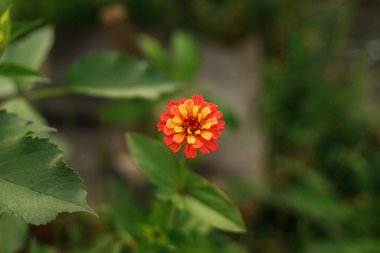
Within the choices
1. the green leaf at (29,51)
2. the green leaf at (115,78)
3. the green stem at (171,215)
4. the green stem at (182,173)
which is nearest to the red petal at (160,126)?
the green stem at (182,173)

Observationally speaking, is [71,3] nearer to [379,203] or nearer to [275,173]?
[275,173]

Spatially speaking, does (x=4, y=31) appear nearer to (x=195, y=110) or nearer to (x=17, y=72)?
(x=17, y=72)

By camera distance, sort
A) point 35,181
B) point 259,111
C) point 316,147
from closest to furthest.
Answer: point 35,181 < point 316,147 < point 259,111

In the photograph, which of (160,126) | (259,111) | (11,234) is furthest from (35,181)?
(259,111)

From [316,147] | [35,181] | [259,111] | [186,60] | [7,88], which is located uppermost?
[259,111]

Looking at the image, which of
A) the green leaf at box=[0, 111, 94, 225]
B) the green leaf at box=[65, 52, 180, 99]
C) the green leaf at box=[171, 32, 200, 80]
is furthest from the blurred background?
the green leaf at box=[0, 111, 94, 225]

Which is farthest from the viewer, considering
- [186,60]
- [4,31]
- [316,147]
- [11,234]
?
[316,147]

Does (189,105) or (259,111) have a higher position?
(259,111)
